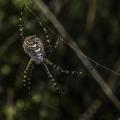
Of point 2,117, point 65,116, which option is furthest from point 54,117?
point 2,117

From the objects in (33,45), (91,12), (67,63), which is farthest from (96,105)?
(33,45)

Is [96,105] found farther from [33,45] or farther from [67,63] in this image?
[33,45]

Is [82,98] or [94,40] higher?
[94,40]

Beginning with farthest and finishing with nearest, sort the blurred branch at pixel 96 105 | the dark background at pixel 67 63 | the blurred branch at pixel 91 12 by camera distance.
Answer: the blurred branch at pixel 91 12 → the dark background at pixel 67 63 → the blurred branch at pixel 96 105

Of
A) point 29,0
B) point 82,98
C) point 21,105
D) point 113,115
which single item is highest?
point 29,0

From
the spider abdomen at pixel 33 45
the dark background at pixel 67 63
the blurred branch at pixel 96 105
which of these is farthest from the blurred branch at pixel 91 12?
the spider abdomen at pixel 33 45

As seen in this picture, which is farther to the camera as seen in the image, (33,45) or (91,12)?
(91,12)

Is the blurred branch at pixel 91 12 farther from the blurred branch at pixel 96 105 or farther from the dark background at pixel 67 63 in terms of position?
the blurred branch at pixel 96 105

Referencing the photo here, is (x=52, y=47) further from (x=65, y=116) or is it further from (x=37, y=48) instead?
(x=65, y=116)
